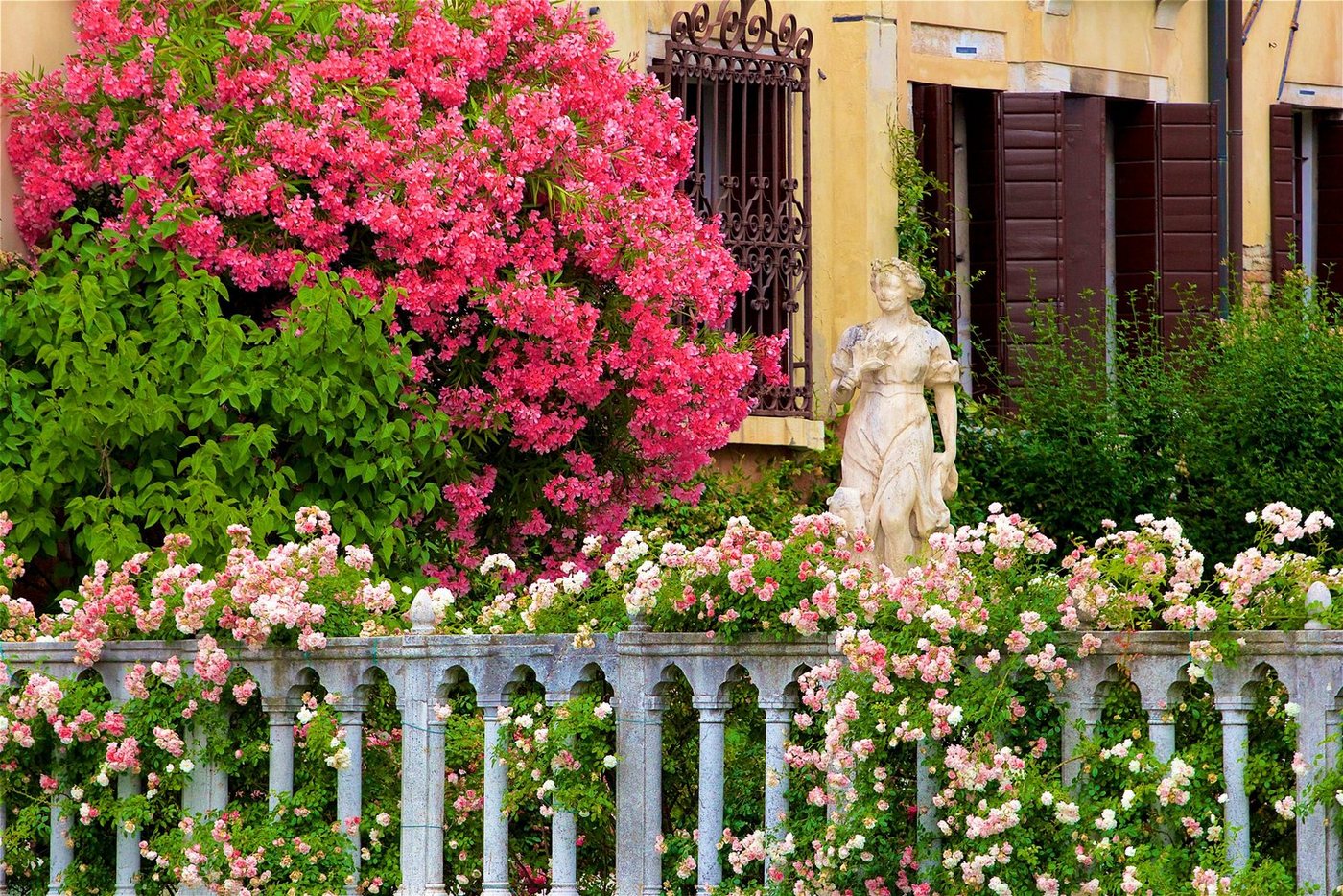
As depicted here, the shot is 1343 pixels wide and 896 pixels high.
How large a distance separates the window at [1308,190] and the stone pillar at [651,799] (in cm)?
1171

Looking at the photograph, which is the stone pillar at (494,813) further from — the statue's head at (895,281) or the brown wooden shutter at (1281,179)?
the brown wooden shutter at (1281,179)

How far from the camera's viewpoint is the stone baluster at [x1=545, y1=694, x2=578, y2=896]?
22.5ft

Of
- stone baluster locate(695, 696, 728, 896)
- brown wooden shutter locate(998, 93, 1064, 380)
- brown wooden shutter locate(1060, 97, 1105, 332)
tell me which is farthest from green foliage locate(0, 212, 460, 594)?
brown wooden shutter locate(1060, 97, 1105, 332)

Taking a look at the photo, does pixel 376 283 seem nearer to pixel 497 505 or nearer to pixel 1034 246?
pixel 497 505

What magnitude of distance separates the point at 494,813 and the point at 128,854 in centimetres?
138

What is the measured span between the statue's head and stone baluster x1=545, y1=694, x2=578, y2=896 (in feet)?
18.4

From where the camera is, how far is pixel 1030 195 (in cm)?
1662

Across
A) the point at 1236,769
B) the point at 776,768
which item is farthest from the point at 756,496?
the point at 1236,769

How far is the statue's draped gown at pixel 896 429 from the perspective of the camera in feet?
39.8

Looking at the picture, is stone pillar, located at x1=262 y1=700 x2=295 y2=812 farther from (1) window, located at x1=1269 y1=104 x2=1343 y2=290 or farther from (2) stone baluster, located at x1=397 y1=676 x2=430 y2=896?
(1) window, located at x1=1269 y1=104 x2=1343 y2=290

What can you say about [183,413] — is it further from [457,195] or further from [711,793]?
[711,793]

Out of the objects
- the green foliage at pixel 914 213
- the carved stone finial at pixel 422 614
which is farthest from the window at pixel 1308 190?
the carved stone finial at pixel 422 614

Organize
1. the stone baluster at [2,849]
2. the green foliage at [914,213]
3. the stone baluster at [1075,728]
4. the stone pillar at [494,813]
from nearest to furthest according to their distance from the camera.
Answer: the stone baluster at [1075,728]
the stone pillar at [494,813]
the stone baluster at [2,849]
the green foliage at [914,213]

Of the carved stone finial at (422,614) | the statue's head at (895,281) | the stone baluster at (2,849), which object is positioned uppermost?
the statue's head at (895,281)
